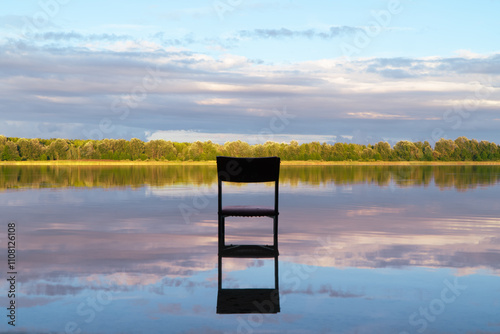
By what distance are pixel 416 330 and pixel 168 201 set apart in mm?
14518

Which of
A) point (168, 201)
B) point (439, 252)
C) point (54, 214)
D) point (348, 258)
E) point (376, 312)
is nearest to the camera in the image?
point (376, 312)

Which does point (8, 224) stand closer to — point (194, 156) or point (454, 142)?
point (194, 156)

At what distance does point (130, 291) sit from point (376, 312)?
2.61 m

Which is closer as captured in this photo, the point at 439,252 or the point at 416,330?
the point at 416,330

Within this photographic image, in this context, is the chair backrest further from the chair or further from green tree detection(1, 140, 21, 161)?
green tree detection(1, 140, 21, 161)

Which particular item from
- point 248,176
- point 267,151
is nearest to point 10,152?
point 267,151

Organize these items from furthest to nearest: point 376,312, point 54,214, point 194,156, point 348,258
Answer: point 194,156 < point 54,214 < point 348,258 < point 376,312

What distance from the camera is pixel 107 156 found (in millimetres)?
145500

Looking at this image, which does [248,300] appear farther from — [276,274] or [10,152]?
[10,152]

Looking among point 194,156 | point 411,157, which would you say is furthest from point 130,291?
point 411,157

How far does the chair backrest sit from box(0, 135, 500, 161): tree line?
12445 centimetres

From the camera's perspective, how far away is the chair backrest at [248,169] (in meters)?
7.72

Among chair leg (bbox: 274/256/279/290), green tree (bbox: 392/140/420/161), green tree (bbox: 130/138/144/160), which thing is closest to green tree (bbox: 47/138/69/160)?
green tree (bbox: 130/138/144/160)

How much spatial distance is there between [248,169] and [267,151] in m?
127
